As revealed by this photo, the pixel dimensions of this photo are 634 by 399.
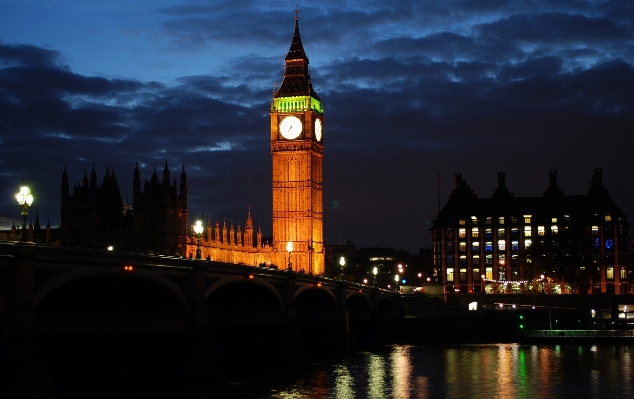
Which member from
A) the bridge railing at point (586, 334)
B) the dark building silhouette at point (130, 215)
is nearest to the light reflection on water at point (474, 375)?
the bridge railing at point (586, 334)

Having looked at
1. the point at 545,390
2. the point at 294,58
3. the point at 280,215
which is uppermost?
the point at 294,58

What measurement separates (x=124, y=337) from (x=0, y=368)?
58.3 ft

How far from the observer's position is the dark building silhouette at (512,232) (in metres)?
172

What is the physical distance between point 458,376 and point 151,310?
74.3 feet

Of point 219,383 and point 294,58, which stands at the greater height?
point 294,58

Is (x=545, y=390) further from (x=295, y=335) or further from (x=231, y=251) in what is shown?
(x=231, y=251)

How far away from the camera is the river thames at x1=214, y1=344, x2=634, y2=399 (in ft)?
203

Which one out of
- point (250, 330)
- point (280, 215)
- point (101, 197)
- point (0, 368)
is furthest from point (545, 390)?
point (280, 215)

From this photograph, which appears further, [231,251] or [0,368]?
[231,251]

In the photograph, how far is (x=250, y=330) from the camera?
77312mm

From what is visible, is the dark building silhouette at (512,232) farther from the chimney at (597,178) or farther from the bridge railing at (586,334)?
the bridge railing at (586,334)

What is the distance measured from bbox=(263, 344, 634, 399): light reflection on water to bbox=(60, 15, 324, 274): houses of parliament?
170 ft

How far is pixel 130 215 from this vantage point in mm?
145125

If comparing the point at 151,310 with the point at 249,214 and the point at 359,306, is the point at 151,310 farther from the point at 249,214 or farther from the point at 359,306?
the point at 249,214
